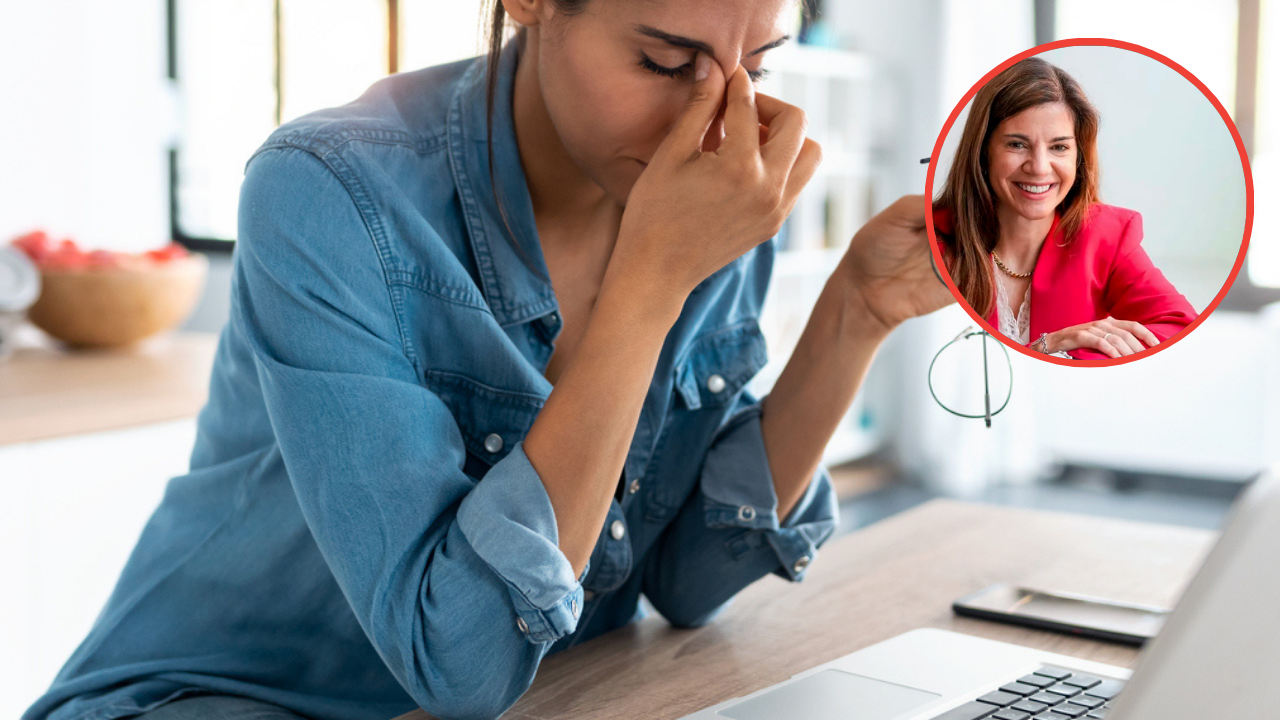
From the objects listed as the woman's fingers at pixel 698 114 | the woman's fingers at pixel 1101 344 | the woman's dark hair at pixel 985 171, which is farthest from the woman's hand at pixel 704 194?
the woman's fingers at pixel 1101 344

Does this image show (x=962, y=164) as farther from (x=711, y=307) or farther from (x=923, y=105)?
(x=923, y=105)

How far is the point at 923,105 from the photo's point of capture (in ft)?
13.1

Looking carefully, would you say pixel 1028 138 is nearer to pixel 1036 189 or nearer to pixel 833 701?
pixel 1036 189

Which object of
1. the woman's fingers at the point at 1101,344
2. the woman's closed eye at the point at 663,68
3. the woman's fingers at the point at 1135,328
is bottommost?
the woman's fingers at the point at 1101,344

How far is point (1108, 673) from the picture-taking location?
29.0 inches

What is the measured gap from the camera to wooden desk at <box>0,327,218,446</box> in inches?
62.6

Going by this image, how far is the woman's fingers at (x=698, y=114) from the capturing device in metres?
0.75

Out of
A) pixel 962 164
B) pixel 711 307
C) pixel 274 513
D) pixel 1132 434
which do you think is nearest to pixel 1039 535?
pixel 711 307

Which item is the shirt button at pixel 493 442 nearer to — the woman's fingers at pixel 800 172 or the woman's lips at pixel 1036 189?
the woman's fingers at pixel 800 172

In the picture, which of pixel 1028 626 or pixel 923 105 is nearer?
pixel 1028 626

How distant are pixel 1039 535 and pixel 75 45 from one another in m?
2.14

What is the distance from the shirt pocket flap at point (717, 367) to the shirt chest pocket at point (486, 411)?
0.16 meters

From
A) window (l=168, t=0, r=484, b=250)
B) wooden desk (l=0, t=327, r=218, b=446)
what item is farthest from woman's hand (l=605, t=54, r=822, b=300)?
window (l=168, t=0, r=484, b=250)

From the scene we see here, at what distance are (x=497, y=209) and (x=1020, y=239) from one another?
390mm
